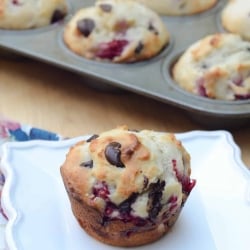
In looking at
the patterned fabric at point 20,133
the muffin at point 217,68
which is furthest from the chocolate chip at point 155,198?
the muffin at point 217,68

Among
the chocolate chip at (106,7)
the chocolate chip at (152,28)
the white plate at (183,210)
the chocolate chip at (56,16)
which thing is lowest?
the chocolate chip at (56,16)

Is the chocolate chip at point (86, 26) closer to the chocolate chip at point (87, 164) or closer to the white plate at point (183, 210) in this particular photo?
the white plate at point (183, 210)

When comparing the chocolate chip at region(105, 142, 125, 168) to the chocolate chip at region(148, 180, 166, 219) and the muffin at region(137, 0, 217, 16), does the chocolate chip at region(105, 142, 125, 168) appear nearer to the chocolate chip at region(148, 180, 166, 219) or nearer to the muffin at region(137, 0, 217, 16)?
the chocolate chip at region(148, 180, 166, 219)

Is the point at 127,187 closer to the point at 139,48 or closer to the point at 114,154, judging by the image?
the point at 114,154

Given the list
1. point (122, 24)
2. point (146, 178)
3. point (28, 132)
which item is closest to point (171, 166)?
point (146, 178)

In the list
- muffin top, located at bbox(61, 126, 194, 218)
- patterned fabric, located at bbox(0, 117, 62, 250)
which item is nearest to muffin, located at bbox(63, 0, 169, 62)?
patterned fabric, located at bbox(0, 117, 62, 250)

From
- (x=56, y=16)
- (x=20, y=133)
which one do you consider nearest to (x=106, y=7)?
(x=56, y=16)
